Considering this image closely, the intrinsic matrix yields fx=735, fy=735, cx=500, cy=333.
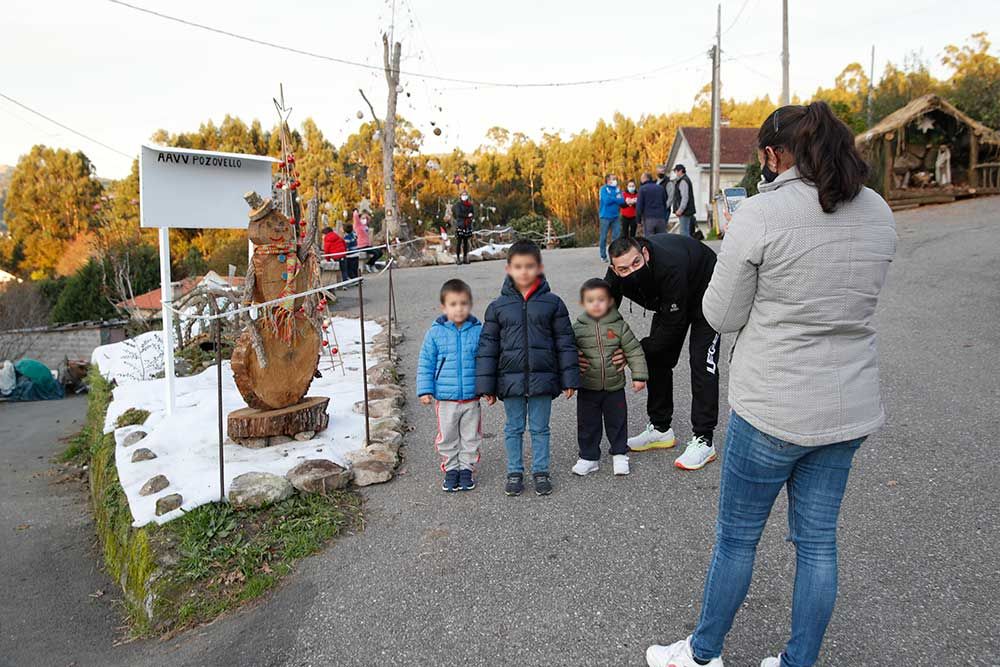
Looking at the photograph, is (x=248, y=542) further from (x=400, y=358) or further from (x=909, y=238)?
(x=909, y=238)

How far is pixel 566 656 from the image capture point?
2.85m

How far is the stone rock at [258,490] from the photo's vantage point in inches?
174

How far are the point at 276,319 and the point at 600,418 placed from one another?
2578mm

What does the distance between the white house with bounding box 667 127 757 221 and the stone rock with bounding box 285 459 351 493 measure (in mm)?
31024

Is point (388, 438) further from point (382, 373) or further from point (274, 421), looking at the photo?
point (382, 373)

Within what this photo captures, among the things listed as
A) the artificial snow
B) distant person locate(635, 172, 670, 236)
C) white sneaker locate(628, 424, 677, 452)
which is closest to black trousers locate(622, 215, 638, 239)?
distant person locate(635, 172, 670, 236)

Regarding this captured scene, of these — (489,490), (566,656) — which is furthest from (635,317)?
(566,656)

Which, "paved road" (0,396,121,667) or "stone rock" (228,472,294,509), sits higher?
"stone rock" (228,472,294,509)

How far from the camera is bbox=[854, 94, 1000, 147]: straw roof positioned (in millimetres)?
18422

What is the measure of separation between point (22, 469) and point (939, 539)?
9.66 metres

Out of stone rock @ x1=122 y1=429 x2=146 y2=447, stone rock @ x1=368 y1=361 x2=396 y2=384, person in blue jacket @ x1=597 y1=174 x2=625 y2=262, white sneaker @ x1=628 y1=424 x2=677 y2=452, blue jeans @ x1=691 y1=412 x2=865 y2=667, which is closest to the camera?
blue jeans @ x1=691 y1=412 x2=865 y2=667

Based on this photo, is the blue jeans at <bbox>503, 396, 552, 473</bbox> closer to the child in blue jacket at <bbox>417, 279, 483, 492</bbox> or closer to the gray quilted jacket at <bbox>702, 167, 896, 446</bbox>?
the child in blue jacket at <bbox>417, 279, 483, 492</bbox>

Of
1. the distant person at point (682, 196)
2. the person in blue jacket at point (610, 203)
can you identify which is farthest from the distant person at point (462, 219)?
the distant person at point (682, 196)

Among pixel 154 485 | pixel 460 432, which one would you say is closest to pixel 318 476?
pixel 460 432
